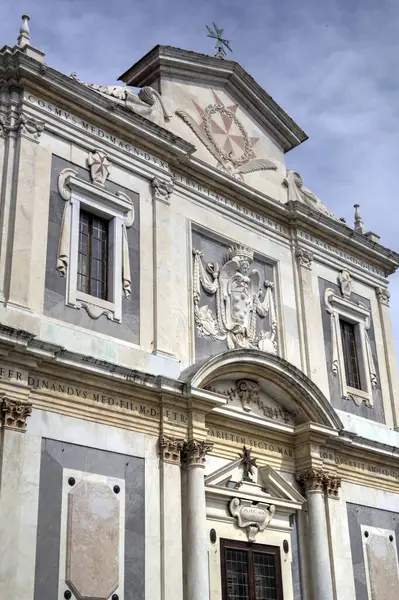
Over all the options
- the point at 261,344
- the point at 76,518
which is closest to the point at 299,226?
the point at 261,344

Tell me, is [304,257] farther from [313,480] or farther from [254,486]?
[254,486]

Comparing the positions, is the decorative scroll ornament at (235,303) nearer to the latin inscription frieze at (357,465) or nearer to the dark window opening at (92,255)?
the dark window opening at (92,255)

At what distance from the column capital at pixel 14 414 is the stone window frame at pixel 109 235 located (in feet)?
7.30

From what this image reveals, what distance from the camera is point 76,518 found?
1330 centimetres

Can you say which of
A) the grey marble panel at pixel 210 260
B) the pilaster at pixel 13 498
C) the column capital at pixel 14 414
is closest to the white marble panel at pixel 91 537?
the pilaster at pixel 13 498

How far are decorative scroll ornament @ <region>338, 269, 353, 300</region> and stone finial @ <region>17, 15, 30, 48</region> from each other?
30.4 feet

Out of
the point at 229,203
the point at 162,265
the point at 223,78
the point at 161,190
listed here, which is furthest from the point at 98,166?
the point at 223,78

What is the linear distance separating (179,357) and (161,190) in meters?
3.38

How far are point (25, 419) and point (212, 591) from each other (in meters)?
4.68

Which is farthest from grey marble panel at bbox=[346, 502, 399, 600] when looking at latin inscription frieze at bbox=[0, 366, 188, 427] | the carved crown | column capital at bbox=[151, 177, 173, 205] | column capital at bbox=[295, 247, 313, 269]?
column capital at bbox=[151, 177, 173, 205]

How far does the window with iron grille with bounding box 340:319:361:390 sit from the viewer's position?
2035cm

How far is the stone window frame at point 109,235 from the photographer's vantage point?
14891mm

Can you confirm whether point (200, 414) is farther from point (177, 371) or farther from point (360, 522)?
point (360, 522)

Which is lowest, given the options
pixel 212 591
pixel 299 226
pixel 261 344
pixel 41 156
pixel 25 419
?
pixel 212 591
